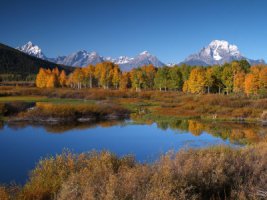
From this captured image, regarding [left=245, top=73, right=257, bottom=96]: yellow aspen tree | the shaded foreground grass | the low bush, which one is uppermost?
[left=245, top=73, right=257, bottom=96]: yellow aspen tree

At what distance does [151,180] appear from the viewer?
27.5 ft

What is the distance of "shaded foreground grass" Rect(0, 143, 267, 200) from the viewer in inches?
302

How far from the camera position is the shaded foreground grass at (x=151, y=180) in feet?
25.1

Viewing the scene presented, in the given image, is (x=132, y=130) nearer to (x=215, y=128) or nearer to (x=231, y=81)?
(x=215, y=128)

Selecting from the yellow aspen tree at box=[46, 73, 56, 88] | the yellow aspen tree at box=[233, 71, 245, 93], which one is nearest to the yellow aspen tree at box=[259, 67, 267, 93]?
the yellow aspen tree at box=[233, 71, 245, 93]

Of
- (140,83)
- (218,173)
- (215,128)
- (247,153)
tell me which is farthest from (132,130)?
(140,83)

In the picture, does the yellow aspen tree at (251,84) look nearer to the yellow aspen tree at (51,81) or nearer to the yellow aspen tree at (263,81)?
the yellow aspen tree at (263,81)

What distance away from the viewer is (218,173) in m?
9.86

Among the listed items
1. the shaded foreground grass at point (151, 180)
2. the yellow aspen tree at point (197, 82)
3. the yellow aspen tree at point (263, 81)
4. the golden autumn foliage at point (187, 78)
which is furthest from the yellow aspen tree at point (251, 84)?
the shaded foreground grass at point (151, 180)

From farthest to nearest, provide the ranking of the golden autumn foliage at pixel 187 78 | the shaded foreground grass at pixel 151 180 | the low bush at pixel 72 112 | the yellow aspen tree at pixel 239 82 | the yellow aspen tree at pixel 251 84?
the yellow aspen tree at pixel 239 82
the golden autumn foliage at pixel 187 78
the yellow aspen tree at pixel 251 84
the low bush at pixel 72 112
the shaded foreground grass at pixel 151 180

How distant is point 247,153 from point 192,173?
4.29 meters

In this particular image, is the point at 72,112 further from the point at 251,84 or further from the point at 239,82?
the point at 239,82

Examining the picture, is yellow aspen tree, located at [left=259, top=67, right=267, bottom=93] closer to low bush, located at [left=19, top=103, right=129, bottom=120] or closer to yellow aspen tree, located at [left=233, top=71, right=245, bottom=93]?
yellow aspen tree, located at [left=233, top=71, right=245, bottom=93]

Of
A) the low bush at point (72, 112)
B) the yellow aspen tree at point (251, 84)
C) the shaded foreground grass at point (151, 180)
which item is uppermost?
the yellow aspen tree at point (251, 84)
